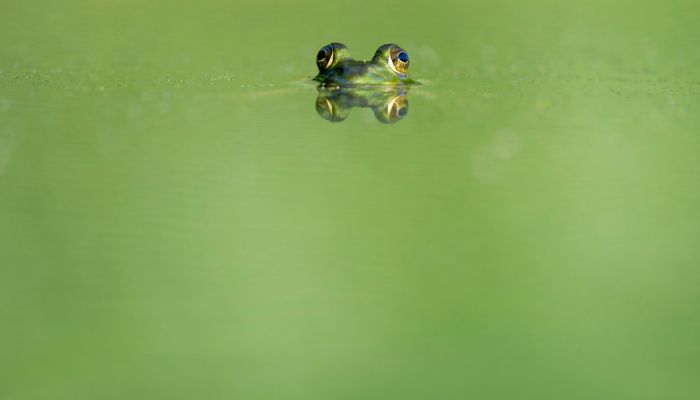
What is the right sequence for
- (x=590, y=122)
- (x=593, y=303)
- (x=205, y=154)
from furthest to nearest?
(x=590, y=122), (x=205, y=154), (x=593, y=303)

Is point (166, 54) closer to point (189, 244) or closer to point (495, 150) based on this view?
point (495, 150)

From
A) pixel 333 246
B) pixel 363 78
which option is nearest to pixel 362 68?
pixel 363 78

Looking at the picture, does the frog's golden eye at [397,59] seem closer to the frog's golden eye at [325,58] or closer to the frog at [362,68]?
the frog at [362,68]

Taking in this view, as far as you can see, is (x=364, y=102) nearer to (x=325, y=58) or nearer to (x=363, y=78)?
(x=363, y=78)

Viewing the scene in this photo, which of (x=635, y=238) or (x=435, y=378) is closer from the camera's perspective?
(x=435, y=378)

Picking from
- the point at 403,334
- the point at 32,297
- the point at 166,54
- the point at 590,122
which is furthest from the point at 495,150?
the point at 166,54

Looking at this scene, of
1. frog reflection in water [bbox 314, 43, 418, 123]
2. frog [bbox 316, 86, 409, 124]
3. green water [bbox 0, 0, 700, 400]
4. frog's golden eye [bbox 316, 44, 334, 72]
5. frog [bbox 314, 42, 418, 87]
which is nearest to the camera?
green water [bbox 0, 0, 700, 400]

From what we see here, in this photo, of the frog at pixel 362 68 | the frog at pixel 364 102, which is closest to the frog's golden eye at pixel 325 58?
the frog at pixel 362 68

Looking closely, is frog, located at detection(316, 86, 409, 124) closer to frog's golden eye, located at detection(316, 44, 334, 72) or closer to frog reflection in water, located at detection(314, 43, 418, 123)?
frog reflection in water, located at detection(314, 43, 418, 123)

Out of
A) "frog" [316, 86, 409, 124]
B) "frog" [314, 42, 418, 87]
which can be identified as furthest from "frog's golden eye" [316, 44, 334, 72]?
"frog" [316, 86, 409, 124]
